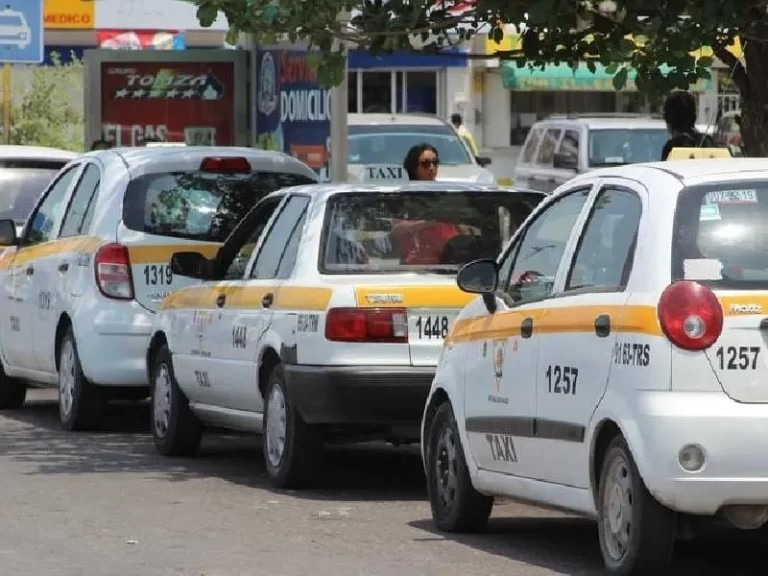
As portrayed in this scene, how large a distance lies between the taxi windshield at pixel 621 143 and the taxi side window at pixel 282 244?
1718 cm

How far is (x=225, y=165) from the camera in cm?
1392

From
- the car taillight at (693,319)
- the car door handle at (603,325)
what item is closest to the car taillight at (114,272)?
Result: the car door handle at (603,325)

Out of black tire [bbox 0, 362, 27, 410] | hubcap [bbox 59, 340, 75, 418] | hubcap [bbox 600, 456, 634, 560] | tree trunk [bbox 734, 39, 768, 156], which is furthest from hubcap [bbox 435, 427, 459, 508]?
black tire [bbox 0, 362, 27, 410]

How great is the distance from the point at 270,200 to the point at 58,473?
5.95 ft

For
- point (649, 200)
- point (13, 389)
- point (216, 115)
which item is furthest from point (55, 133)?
point (649, 200)

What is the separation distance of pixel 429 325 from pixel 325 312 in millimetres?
487

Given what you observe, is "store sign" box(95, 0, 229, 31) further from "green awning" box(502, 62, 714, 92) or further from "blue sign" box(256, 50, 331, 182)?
"blue sign" box(256, 50, 331, 182)

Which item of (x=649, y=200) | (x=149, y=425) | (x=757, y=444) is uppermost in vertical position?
(x=649, y=200)

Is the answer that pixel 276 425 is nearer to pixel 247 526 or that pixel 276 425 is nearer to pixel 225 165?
pixel 247 526

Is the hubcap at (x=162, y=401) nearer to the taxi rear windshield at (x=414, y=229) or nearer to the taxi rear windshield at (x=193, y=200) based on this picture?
the taxi rear windshield at (x=193, y=200)

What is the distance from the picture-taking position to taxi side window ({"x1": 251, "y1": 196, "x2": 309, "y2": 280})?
37.9 ft

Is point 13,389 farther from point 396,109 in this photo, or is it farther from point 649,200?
point 396,109

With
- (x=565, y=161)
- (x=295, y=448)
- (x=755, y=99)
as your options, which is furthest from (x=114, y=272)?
(x=565, y=161)

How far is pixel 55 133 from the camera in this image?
32906 millimetres
